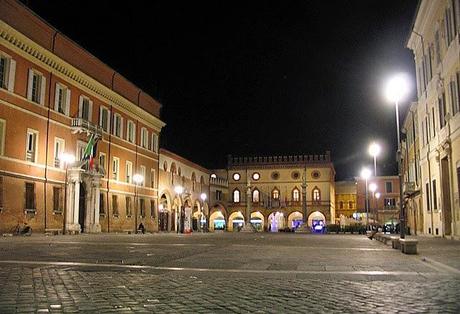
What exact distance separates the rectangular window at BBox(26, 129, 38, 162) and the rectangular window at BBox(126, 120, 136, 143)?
17.3 meters

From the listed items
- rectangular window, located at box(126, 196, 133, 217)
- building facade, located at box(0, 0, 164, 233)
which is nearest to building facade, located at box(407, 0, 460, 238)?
building facade, located at box(0, 0, 164, 233)

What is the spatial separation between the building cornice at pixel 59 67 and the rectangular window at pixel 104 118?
0.93 m

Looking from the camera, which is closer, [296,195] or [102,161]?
[102,161]

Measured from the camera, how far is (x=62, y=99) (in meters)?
41.3

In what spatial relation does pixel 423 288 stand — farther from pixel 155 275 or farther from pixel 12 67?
pixel 12 67

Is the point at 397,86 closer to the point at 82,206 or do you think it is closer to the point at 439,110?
the point at 439,110

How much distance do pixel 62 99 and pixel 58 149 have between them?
4.15 metres

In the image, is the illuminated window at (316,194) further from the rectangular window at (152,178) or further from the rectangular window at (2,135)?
the rectangular window at (2,135)

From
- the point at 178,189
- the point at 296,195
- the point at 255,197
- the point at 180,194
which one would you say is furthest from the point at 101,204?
the point at 296,195

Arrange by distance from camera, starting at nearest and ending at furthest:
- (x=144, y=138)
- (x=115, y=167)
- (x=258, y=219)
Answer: (x=115, y=167) → (x=144, y=138) → (x=258, y=219)

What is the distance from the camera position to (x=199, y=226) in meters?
79.6

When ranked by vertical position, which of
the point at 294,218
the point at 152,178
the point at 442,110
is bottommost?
the point at 294,218

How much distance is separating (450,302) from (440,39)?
26309mm

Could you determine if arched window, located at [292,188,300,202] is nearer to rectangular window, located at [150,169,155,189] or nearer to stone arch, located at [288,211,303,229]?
stone arch, located at [288,211,303,229]
